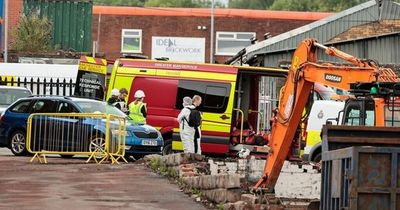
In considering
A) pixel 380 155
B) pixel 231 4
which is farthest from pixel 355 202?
pixel 231 4

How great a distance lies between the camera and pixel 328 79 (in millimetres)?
20797

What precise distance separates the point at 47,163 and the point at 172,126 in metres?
4.87

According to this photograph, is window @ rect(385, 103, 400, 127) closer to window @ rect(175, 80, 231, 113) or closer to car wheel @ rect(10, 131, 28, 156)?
window @ rect(175, 80, 231, 113)

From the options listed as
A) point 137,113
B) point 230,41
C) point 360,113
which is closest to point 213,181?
point 360,113

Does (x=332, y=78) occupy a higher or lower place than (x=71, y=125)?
higher

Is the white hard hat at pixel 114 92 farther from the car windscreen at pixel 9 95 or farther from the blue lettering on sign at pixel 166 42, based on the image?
the blue lettering on sign at pixel 166 42

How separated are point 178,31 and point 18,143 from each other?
40.1 metres

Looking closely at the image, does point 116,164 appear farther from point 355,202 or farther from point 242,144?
point 355,202

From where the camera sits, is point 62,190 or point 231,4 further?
point 231,4

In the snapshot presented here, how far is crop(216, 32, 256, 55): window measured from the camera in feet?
220

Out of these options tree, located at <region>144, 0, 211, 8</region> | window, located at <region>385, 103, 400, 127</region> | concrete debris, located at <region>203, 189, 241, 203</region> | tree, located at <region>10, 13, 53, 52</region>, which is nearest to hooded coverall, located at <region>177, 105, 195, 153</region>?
window, located at <region>385, 103, 400, 127</region>

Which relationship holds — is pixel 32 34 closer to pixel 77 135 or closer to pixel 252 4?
pixel 77 135

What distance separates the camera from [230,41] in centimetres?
6744

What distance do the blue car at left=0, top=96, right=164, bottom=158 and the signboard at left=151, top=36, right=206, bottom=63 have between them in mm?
38525
